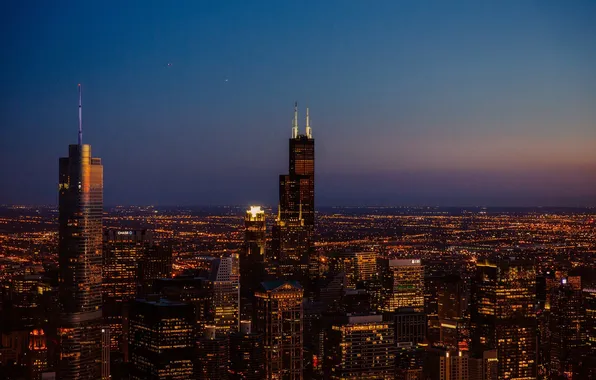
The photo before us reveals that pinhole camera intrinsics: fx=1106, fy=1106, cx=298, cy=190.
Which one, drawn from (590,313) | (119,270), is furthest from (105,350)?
(590,313)

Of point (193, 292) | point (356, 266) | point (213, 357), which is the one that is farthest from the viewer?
point (356, 266)

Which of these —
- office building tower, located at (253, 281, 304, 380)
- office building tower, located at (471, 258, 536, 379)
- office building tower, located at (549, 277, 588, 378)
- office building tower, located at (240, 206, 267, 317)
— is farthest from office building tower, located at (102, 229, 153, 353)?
office building tower, located at (549, 277, 588, 378)

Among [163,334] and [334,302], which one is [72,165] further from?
[334,302]

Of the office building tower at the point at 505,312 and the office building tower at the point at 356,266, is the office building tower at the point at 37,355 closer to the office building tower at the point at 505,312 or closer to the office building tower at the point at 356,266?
the office building tower at the point at 505,312

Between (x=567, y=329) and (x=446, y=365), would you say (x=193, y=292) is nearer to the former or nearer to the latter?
(x=446, y=365)

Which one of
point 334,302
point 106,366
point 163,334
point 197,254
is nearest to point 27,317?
point 106,366

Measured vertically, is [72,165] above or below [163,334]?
above

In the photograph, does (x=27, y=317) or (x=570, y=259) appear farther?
(x=570, y=259)
